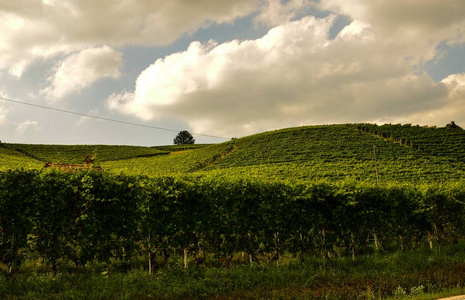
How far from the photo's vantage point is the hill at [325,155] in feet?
127

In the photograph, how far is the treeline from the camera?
7551 mm

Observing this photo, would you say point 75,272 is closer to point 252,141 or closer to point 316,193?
point 316,193

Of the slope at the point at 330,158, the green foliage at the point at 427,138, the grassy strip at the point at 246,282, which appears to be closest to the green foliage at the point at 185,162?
the slope at the point at 330,158

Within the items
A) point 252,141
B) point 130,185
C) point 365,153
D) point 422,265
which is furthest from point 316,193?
point 252,141

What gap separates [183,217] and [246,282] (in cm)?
229

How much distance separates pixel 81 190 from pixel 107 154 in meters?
69.4

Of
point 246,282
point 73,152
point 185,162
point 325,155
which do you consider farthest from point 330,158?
→ point 73,152

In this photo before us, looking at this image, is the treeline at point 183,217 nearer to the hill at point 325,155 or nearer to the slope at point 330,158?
the slope at point 330,158

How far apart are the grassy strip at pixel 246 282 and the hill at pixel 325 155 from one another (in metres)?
23.1

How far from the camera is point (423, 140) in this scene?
185 ft

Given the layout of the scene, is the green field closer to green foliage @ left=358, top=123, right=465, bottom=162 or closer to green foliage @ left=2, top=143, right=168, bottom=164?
green foliage @ left=358, top=123, right=465, bottom=162

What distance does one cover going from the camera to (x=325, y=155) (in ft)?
159

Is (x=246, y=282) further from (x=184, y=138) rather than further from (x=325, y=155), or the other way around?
(x=184, y=138)

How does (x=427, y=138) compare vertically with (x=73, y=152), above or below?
below
